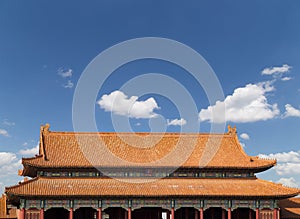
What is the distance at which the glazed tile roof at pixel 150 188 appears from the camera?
40.4 metres

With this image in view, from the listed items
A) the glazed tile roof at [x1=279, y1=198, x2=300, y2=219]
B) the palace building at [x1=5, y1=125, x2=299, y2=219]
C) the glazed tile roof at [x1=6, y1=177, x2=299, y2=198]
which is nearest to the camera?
the glazed tile roof at [x1=6, y1=177, x2=299, y2=198]

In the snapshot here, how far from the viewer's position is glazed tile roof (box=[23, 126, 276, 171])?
144 feet

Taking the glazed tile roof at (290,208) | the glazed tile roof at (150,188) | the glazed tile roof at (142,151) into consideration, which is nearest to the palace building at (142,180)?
the glazed tile roof at (150,188)

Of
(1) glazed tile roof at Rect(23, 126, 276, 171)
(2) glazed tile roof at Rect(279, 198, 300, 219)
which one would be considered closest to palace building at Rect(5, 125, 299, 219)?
(1) glazed tile roof at Rect(23, 126, 276, 171)

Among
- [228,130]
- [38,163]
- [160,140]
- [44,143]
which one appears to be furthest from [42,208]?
[228,130]

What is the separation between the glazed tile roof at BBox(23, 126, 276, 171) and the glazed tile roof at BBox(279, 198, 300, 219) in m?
5.09

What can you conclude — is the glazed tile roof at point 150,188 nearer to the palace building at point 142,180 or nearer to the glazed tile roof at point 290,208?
the palace building at point 142,180

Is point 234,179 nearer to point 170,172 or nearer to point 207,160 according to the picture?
point 207,160

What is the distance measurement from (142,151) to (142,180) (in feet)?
14.4

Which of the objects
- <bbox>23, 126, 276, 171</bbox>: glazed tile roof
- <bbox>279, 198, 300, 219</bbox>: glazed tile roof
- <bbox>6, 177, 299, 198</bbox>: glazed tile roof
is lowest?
<bbox>279, 198, 300, 219</bbox>: glazed tile roof

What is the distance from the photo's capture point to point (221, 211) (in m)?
45.2

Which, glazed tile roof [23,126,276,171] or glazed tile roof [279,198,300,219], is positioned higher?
glazed tile roof [23,126,276,171]

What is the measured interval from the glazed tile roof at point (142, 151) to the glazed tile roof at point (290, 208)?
16.7 feet

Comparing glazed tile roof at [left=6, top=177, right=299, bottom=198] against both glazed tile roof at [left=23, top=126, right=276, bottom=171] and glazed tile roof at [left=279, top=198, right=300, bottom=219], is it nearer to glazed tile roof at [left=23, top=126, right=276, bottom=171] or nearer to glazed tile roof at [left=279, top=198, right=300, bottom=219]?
glazed tile roof at [left=23, top=126, right=276, bottom=171]
